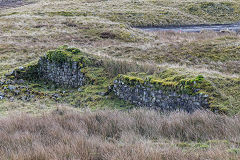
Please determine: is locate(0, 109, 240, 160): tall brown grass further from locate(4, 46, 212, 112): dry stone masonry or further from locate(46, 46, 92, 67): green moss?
locate(46, 46, 92, 67): green moss

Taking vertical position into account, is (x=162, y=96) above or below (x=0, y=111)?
above

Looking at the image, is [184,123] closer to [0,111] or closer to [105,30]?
[0,111]

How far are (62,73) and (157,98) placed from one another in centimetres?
614

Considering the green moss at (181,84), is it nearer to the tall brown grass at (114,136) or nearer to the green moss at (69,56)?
the tall brown grass at (114,136)

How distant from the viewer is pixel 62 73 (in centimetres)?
1305

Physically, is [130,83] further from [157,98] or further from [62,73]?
[62,73]

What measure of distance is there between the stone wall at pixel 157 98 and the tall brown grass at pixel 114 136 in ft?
3.41

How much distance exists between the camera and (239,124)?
571cm

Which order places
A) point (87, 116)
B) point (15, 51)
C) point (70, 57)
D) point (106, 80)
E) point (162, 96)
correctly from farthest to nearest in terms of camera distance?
point (15, 51) → point (70, 57) → point (106, 80) → point (162, 96) → point (87, 116)

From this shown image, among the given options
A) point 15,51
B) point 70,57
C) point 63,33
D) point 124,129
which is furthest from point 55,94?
point 63,33


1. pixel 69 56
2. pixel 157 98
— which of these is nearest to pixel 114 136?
pixel 157 98

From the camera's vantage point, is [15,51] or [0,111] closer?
[0,111]

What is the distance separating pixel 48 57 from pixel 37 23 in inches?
942

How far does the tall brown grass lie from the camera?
4.54 m
